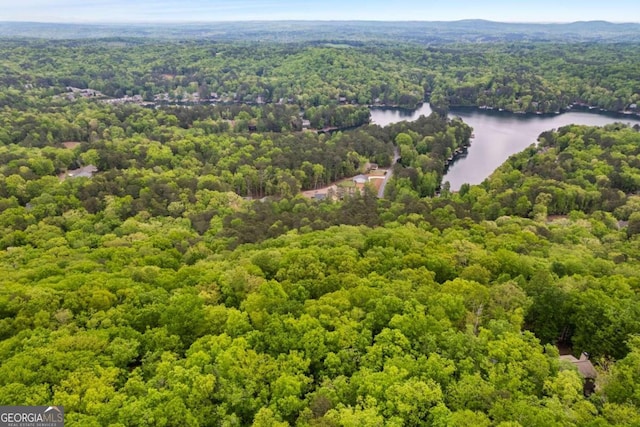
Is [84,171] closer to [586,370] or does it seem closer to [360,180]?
[360,180]

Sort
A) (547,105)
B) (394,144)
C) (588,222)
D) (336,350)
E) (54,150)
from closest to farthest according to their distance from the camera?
(336,350), (588,222), (54,150), (394,144), (547,105)

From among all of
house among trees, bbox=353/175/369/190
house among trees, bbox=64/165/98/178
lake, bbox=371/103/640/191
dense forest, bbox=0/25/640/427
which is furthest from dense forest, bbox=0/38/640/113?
dense forest, bbox=0/25/640/427

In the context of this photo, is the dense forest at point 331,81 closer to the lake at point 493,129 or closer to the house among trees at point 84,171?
the lake at point 493,129

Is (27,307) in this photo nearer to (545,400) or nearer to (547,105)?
(545,400)

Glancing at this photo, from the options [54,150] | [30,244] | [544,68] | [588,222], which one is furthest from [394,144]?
[544,68]

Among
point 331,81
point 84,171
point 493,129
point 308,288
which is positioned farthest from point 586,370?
point 331,81

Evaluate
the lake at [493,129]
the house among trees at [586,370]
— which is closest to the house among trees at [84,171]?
the lake at [493,129]

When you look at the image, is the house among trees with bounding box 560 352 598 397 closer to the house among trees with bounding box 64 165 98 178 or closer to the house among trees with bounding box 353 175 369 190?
the house among trees with bounding box 353 175 369 190
